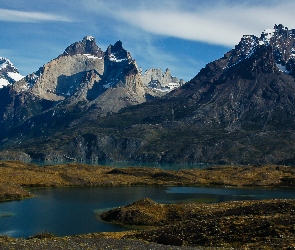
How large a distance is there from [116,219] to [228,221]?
30.7 meters

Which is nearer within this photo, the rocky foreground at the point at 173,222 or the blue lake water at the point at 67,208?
the rocky foreground at the point at 173,222

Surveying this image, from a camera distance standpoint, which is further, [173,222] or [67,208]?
[67,208]

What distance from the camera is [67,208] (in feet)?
336

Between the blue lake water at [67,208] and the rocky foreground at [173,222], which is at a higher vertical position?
the rocky foreground at [173,222]

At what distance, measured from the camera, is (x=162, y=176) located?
A: 192125mm

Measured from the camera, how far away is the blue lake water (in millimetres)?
77625

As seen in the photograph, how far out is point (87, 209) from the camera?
10219 cm

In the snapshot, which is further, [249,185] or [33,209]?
[249,185]

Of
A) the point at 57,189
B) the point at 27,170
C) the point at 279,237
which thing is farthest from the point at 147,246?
the point at 27,170

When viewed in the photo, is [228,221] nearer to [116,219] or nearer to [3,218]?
[116,219]

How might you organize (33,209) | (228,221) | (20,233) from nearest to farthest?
(228,221) < (20,233) < (33,209)

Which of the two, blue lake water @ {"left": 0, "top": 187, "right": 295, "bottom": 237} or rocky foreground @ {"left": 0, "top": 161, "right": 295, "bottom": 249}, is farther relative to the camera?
blue lake water @ {"left": 0, "top": 187, "right": 295, "bottom": 237}

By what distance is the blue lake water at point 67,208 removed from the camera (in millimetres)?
77625

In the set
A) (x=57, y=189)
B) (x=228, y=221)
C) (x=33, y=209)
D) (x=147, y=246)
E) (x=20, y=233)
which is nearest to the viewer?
(x=147, y=246)
